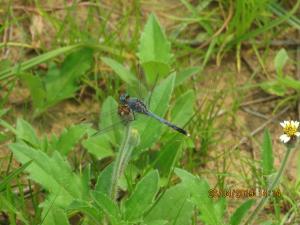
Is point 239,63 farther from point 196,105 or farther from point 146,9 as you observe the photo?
point 146,9

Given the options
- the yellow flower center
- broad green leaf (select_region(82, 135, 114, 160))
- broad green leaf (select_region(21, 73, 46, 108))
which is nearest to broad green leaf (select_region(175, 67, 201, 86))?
broad green leaf (select_region(82, 135, 114, 160))

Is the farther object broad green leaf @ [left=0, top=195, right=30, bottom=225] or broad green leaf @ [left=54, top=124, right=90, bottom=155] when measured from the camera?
broad green leaf @ [left=54, top=124, right=90, bottom=155]

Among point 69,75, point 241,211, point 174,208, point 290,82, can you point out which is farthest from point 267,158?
point 69,75

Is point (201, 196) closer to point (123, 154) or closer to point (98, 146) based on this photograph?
point (123, 154)

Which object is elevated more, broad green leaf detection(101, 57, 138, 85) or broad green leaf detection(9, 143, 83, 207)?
broad green leaf detection(101, 57, 138, 85)

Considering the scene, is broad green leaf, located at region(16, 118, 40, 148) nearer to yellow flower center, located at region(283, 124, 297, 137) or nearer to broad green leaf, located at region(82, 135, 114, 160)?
broad green leaf, located at region(82, 135, 114, 160)

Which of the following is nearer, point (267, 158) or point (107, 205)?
point (107, 205)

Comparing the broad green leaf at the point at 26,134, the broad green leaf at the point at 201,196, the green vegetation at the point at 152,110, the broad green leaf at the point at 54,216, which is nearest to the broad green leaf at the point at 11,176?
the green vegetation at the point at 152,110

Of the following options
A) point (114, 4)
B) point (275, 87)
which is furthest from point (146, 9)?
point (275, 87)
